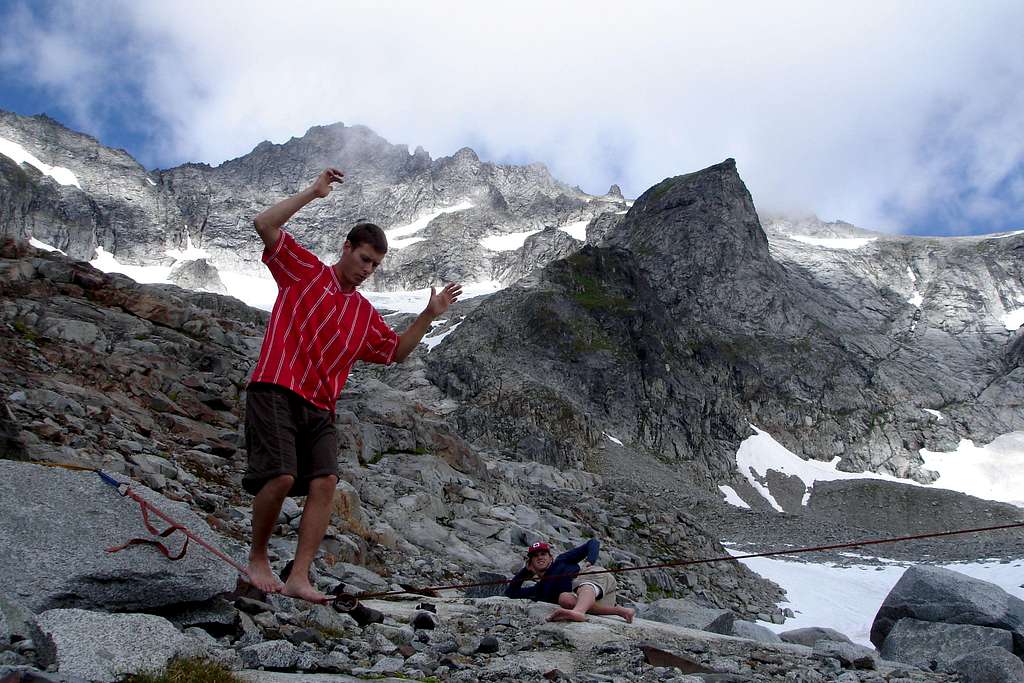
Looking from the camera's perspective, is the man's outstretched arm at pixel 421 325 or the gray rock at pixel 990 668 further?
the gray rock at pixel 990 668

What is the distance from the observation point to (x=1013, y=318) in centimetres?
15775

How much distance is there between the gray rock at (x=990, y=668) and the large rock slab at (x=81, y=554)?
22.0 ft

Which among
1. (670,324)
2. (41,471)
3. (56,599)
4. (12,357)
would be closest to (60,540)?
(56,599)

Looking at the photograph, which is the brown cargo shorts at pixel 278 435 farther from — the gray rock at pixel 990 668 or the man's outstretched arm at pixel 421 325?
the gray rock at pixel 990 668

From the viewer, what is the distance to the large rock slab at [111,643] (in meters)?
3.27

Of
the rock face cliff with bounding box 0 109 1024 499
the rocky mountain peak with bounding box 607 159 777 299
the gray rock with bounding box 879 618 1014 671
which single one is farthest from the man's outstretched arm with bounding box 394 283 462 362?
the rocky mountain peak with bounding box 607 159 777 299

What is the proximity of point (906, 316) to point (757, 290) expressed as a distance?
1899 inches

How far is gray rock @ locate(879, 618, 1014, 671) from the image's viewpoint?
8914mm

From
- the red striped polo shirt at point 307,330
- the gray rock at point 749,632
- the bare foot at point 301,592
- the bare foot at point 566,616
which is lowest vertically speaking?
the bare foot at point 301,592

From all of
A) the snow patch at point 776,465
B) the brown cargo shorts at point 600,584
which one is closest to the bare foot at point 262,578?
the brown cargo shorts at point 600,584

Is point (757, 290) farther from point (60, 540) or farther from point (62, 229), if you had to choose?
point (62, 229)

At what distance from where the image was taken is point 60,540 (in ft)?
14.7

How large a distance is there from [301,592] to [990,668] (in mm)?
6327

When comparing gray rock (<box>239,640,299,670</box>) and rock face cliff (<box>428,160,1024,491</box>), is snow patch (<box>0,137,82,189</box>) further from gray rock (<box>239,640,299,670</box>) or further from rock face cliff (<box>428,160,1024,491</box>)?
gray rock (<box>239,640,299,670</box>)
